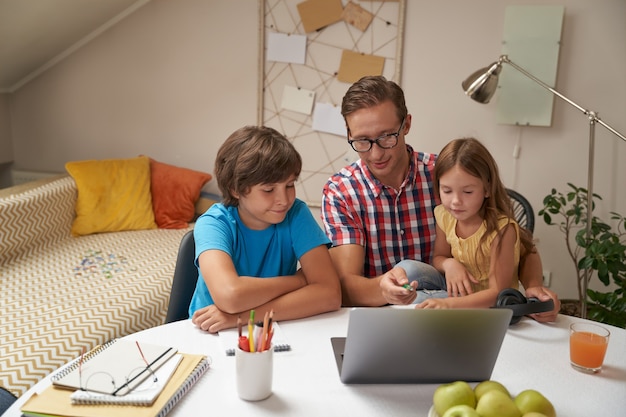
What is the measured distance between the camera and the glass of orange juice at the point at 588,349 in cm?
115

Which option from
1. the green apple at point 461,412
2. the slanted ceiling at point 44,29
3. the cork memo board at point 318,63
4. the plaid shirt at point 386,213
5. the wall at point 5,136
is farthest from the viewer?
the wall at point 5,136

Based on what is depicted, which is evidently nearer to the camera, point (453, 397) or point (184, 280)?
point (453, 397)

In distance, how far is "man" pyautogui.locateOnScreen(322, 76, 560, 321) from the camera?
1.72 metres

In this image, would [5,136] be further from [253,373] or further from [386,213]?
[253,373]

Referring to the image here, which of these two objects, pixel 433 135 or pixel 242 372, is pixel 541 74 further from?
pixel 242 372

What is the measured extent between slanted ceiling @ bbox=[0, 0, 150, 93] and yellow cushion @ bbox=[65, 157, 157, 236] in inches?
27.7

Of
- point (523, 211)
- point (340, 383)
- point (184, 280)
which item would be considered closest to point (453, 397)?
point (340, 383)

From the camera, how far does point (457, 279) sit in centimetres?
155

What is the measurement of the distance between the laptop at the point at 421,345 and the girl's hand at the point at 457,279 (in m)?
0.44

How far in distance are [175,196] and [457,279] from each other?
217 cm

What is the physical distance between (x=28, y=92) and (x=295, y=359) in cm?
327

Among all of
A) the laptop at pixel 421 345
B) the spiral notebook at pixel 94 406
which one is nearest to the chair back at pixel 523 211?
the laptop at pixel 421 345

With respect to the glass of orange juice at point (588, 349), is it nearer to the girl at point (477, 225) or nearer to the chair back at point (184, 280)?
the girl at point (477, 225)

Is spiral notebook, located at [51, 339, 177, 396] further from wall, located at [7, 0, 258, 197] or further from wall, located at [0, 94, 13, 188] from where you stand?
wall, located at [0, 94, 13, 188]
